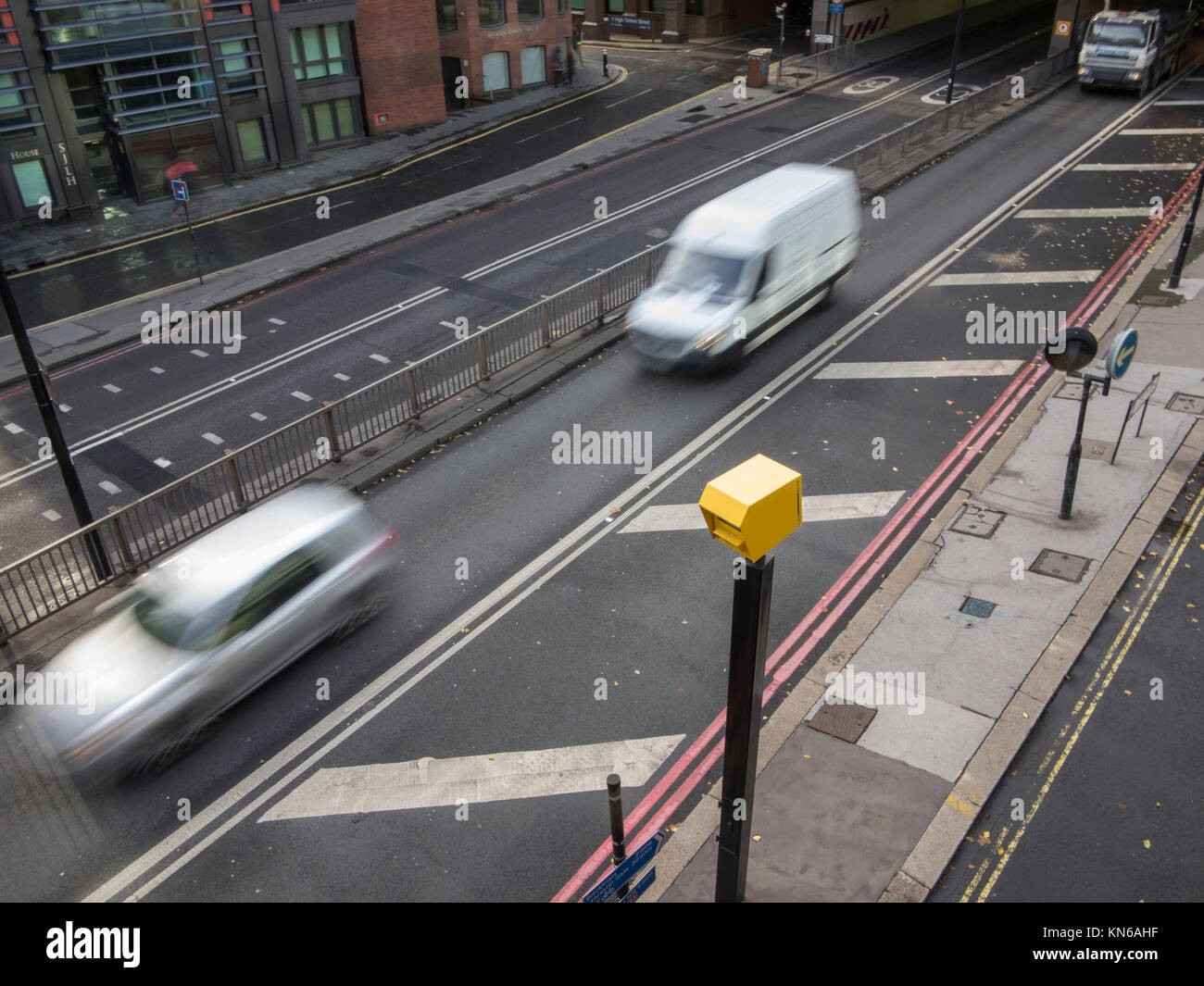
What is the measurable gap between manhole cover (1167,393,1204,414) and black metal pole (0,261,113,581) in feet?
53.6

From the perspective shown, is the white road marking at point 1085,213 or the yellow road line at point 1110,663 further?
the white road marking at point 1085,213

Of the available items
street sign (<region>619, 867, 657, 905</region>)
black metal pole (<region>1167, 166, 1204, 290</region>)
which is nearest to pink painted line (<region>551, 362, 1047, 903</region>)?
street sign (<region>619, 867, 657, 905</region>)

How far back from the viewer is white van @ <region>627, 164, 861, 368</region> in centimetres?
1695

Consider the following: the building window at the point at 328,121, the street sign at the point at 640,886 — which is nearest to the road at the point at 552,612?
the street sign at the point at 640,886

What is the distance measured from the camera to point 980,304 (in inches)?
774

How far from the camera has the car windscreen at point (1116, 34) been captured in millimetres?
33000

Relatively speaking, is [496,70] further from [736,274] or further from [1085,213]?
[736,274]

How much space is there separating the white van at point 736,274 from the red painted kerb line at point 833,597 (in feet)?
14.0

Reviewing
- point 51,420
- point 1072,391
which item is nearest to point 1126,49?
point 1072,391

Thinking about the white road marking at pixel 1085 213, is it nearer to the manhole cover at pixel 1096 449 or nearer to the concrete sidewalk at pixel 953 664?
the concrete sidewalk at pixel 953 664

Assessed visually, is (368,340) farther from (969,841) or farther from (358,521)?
(969,841)

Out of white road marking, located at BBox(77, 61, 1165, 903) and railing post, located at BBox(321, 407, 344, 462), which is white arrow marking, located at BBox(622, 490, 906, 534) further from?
railing post, located at BBox(321, 407, 344, 462)
